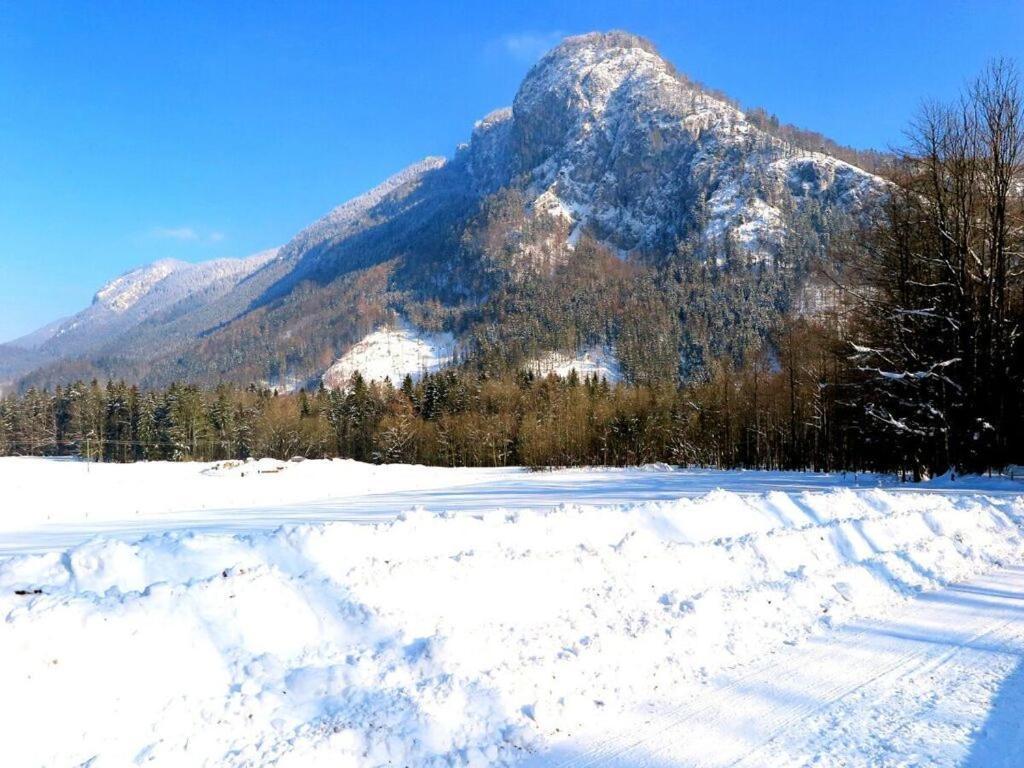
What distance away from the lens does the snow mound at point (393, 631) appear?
3775 millimetres

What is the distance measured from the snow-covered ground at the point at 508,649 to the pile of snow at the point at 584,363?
140265 mm

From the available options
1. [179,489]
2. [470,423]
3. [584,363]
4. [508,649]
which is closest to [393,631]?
[508,649]

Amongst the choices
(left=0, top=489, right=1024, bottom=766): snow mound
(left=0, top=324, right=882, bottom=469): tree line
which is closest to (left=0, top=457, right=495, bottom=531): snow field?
(left=0, top=489, right=1024, bottom=766): snow mound

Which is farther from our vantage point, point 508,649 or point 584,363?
point 584,363

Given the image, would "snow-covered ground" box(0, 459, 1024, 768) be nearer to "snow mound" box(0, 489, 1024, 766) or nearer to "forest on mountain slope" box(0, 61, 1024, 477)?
"snow mound" box(0, 489, 1024, 766)

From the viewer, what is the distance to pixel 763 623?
230 inches

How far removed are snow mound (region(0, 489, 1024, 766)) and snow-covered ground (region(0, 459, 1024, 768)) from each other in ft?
0.07

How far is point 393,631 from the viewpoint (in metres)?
5.28

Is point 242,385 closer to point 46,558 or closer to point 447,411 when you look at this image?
point 447,411

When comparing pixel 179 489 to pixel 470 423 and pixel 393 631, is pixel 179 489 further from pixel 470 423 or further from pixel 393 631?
pixel 470 423

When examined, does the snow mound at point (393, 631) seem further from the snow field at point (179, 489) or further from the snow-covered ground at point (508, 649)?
the snow field at point (179, 489)

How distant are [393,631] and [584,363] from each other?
156459 millimetres

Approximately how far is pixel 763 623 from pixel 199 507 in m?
21.1

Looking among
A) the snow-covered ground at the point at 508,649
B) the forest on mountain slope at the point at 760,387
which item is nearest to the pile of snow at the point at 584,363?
the forest on mountain slope at the point at 760,387
